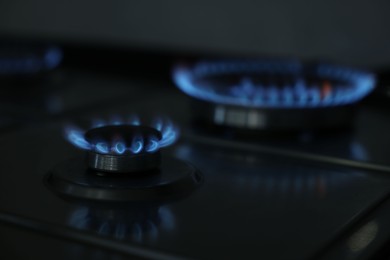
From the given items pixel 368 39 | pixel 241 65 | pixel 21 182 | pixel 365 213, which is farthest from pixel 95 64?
pixel 365 213

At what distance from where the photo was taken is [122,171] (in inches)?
29.3

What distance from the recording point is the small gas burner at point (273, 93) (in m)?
0.95

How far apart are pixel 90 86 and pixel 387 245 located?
77 centimetres

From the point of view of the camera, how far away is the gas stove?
24.3 inches

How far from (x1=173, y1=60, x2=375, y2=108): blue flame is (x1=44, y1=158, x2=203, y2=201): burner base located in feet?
0.70

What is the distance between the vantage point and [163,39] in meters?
1.40

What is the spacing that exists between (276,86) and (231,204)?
16.8 inches

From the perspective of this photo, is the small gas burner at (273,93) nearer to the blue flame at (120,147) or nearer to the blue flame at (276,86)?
the blue flame at (276,86)

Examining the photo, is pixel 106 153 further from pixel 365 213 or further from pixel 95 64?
pixel 95 64

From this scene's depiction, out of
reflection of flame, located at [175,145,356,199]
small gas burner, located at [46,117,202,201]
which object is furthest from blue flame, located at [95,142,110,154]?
reflection of flame, located at [175,145,356,199]

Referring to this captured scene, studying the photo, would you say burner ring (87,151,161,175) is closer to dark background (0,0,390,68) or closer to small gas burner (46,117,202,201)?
small gas burner (46,117,202,201)

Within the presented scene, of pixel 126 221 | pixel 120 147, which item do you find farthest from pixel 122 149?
pixel 126 221

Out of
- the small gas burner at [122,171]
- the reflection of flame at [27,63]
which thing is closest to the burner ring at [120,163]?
the small gas burner at [122,171]

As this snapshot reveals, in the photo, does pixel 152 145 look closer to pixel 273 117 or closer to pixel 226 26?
pixel 273 117
